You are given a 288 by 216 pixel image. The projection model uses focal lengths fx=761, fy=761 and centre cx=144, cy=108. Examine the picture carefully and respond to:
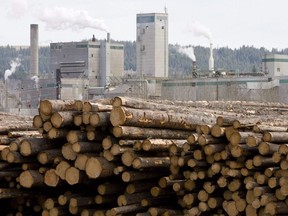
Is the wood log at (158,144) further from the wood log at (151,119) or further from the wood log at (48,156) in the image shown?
the wood log at (48,156)

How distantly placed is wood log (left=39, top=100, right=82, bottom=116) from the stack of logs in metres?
0.01

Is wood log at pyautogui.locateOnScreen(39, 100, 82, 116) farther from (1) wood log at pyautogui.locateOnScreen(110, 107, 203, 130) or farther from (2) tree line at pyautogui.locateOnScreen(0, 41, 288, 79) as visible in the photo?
(2) tree line at pyautogui.locateOnScreen(0, 41, 288, 79)

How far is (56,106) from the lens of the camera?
33.6ft

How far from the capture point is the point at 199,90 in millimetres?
68000

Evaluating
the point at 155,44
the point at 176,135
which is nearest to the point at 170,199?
the point at 176,135

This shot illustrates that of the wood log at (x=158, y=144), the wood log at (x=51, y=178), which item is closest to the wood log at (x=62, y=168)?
the wood log at (x=51, y=178)

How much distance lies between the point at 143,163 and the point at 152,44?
8037cm

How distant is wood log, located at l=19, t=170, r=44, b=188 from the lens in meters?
10.4

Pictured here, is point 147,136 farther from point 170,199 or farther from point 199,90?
point 199,90

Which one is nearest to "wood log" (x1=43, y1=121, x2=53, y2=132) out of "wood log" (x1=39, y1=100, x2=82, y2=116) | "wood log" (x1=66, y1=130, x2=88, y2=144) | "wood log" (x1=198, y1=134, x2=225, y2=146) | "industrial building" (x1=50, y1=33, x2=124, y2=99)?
"wood log" (x1=39, y1=100, x2=82, y2=116)

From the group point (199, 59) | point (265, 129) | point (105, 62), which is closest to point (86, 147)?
point (265, 129)

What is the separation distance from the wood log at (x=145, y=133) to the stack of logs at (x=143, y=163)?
13mm

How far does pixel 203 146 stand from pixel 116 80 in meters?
80.8

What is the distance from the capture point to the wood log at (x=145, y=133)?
9.89 metres
